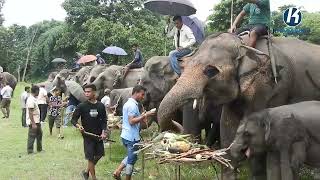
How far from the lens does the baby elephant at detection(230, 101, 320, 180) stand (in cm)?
627

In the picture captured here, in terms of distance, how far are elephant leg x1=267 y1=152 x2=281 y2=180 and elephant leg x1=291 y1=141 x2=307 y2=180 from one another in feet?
0.61

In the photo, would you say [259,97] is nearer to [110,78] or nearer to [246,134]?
[246,134]

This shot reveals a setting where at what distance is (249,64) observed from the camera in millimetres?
6773

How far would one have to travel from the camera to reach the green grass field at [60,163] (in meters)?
9.32

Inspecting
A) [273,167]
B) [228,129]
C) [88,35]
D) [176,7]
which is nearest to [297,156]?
[273,167]

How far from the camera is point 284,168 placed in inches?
246

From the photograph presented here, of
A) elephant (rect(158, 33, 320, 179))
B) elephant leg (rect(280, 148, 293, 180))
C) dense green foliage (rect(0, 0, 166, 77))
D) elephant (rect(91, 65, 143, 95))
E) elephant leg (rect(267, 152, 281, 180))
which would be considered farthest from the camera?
dense green foliage (rect(0, 0, 166, 77))

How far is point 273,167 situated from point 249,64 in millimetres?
1367

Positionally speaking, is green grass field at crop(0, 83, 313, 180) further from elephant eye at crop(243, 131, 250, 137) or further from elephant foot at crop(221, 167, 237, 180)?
elephant eye at crop(243, 131, 250, 137)

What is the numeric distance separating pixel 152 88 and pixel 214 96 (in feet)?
12.5

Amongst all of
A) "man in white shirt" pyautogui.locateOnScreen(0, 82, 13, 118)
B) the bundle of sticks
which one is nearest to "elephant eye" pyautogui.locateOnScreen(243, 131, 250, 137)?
the bundle of sticks

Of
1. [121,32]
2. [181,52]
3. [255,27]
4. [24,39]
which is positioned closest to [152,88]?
[181,52]

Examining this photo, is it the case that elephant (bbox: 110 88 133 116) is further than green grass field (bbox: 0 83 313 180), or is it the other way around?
elephant (bbox: 110 88 133 116)

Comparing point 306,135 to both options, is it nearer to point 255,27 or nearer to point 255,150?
point 255,150
